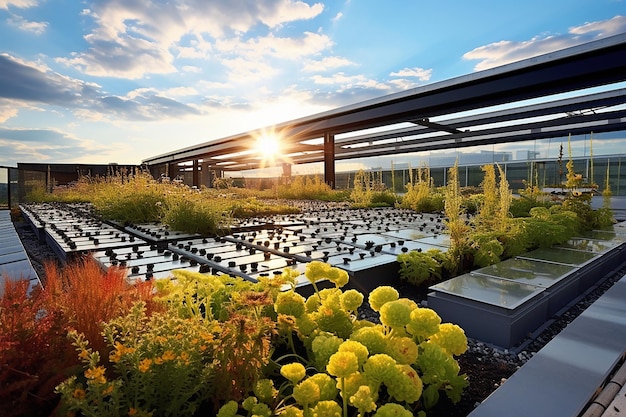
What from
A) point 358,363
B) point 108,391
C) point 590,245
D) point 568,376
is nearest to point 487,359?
point 568,376

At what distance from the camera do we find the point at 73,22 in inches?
200

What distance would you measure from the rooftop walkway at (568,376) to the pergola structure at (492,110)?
688cm

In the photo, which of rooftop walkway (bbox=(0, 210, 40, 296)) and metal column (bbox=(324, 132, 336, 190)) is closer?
rooftop walkway (bbox=(0, 210, 40, 296))

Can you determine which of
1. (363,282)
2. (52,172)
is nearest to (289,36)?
(363,282)

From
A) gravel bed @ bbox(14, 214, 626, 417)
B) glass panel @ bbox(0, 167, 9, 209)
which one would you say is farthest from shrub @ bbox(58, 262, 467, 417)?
glass panel @ bbox(0, 167, 9, 209)

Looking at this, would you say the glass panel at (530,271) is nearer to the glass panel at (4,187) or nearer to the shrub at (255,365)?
the shrub at (255,365)

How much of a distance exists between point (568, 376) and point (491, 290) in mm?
1153

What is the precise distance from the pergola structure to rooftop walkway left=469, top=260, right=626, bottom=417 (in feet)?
22.6

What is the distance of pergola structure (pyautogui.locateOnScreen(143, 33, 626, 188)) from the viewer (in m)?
7.06

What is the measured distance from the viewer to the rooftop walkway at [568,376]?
4.55 feet

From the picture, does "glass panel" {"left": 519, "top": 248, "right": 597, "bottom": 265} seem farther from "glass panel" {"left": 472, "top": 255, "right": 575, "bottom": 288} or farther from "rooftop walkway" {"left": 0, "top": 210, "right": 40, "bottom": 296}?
"rooftop walkway" {"left": 0, "top": 210, "right": 40, "bottom": 296}

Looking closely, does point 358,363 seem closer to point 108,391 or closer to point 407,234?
point 108,391

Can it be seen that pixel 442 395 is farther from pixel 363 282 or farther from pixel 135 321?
pixel 363 282

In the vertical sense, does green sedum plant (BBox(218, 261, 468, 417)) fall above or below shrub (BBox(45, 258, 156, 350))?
below
